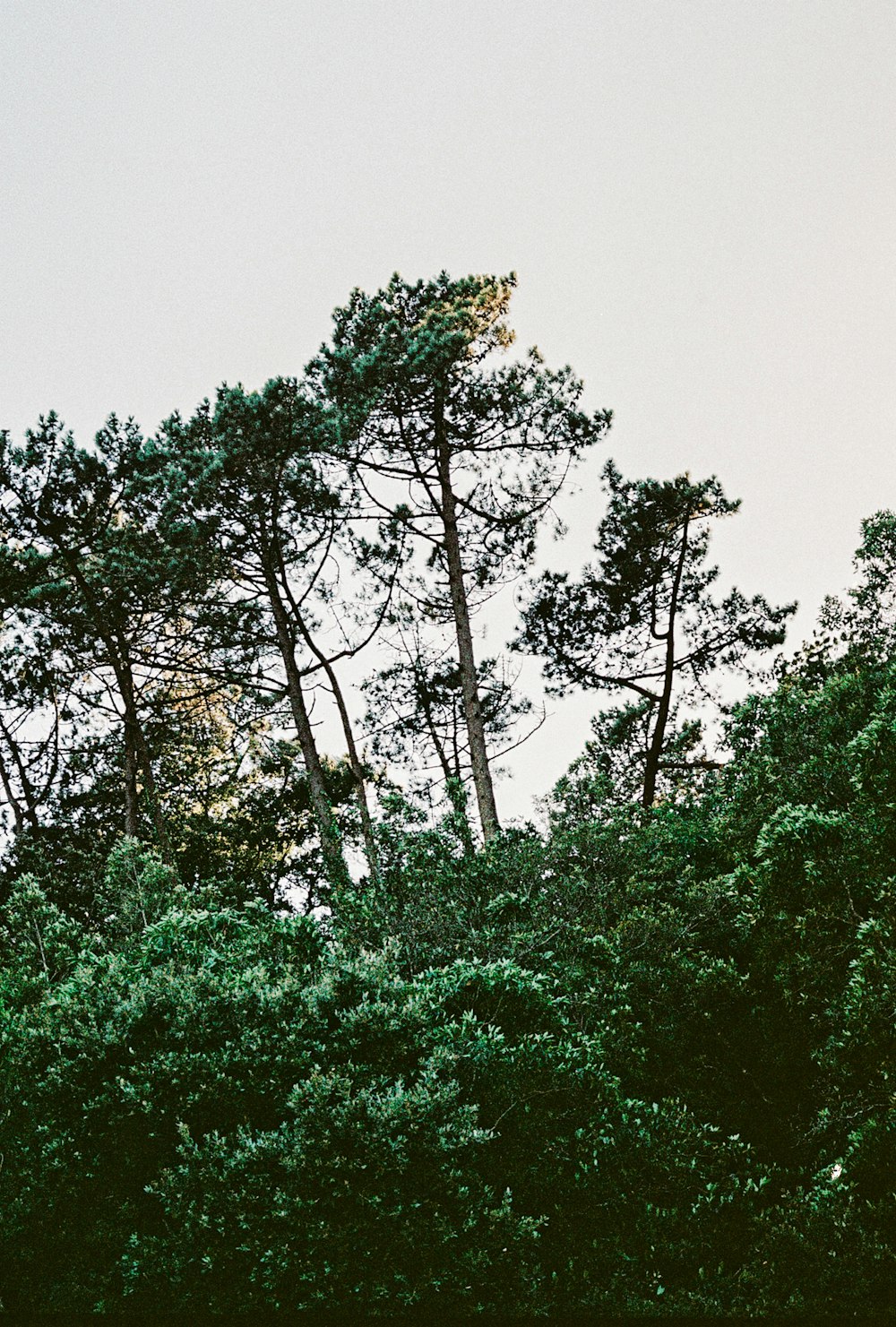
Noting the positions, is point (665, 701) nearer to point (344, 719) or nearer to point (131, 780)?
point (344, 719)

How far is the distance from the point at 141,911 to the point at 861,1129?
7290 millimetres

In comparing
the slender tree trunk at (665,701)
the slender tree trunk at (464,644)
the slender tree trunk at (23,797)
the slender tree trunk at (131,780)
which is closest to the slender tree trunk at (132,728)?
the slender tree trunk at (131,780)

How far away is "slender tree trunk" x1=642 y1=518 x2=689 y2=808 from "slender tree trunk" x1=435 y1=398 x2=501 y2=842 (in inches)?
123

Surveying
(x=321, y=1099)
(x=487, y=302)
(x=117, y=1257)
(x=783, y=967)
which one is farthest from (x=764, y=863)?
(x=487, y=302)

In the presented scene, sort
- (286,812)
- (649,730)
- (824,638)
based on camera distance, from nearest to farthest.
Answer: (824,638) < (649,730) < (286,812)

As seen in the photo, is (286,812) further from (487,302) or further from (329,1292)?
(329,1292)

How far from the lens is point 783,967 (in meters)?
7.94

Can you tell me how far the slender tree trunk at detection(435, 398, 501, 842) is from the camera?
51.8 ft

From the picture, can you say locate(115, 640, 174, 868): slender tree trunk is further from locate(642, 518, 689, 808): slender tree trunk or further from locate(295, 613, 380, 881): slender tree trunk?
locate(642, 518, 689, 808): slender tree trunk

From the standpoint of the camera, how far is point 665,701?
1838cm

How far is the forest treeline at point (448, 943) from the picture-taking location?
5.88m

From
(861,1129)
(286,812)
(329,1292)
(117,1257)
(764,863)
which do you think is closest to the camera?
(329,1292)

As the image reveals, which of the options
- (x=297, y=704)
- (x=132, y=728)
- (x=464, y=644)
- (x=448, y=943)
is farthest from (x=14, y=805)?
(x=448, y=943)

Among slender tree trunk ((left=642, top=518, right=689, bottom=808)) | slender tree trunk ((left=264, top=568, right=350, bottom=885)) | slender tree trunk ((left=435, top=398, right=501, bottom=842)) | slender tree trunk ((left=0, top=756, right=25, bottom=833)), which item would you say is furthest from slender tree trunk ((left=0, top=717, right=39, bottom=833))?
slender tree trunk ((left=642, top=518, right=689, bottom=808))
